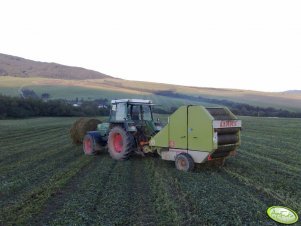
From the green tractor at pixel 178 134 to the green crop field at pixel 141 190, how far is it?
0.45m

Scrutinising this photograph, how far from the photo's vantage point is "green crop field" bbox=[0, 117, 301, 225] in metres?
7.20

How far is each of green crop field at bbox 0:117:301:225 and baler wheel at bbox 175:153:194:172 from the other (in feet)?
0.96

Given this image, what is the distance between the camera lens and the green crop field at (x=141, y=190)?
7.20 m

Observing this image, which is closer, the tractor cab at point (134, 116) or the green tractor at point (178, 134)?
the green tractor at point (178, 134)

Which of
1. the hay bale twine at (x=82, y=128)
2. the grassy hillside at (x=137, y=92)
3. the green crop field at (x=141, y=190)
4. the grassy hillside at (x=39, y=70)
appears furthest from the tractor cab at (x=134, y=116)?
the grassy hillside at (x=39, y=70)

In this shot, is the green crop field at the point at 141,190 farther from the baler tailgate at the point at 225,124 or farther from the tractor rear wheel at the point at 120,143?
the baler tailgate at the point at 225,124

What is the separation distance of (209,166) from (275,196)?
144 inches

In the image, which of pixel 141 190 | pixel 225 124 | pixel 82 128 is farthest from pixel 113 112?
pixel 141 190

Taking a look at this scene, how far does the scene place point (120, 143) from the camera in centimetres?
1378

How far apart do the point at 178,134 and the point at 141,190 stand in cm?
289

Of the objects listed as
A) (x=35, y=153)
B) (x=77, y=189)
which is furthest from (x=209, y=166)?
(x=35, y=153)

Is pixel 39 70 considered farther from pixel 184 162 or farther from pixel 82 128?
pixel 184 162

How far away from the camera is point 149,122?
13.8 meters

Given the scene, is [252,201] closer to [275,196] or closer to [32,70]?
[275,196]
